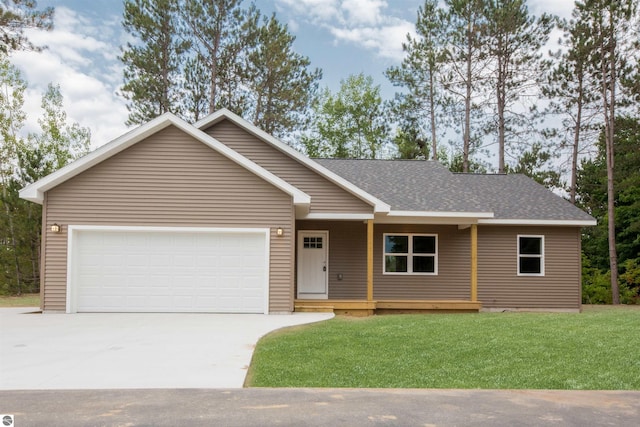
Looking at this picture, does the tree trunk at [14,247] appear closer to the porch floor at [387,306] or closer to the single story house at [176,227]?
the single story house at [176,227]

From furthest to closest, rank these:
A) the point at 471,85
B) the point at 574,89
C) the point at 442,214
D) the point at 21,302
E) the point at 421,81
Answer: the point at 421,81, the point at 471,85, the point at 574,89, the point at 21,302, the point at 442,214

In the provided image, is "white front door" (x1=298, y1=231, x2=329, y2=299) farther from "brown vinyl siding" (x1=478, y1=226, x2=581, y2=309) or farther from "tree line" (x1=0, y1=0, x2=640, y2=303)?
"tree line" (x1=0, y1=0, x2=640, y2=303)

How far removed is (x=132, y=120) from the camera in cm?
2497

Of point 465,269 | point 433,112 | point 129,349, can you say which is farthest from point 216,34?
point 129,349

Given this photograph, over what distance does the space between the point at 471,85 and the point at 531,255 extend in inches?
519

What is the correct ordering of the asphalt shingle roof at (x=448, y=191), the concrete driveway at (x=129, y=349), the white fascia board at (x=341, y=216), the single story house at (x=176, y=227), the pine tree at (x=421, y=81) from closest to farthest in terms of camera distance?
the concrete driveway at (x=129, y=349) < the single story house at (x=176, y=227) < the white fascia board at (x=341, y=216) < the asphalt shingle roof at (x=448, y=191) < the pine tree at (x=421, y=81)

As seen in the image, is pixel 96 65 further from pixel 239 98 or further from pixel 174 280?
pixel 174 280

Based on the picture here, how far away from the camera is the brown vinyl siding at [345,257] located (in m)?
15.6

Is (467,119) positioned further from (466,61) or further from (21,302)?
(21,302)

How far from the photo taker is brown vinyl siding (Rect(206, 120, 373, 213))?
45.4 ft

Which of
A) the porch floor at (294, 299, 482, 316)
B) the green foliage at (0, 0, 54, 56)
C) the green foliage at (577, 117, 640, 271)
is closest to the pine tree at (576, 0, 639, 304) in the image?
the green foliage at (577, 117, 640, 271)

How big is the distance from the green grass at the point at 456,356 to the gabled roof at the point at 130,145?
3.57m

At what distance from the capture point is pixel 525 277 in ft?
51.9

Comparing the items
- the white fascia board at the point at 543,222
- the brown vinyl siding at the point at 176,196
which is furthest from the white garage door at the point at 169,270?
the white fascia board at the point at 543,222
